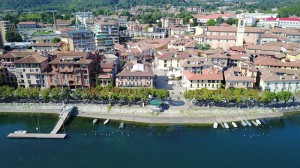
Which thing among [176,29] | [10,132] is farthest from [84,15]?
[10,132]

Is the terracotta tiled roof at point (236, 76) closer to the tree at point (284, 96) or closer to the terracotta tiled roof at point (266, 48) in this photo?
the tree at point (284, 96)

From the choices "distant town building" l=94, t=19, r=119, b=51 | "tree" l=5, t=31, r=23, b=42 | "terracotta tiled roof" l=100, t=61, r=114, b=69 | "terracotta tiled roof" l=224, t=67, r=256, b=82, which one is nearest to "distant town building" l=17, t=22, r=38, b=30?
"tree" l=5, t=31, r=23, b=42

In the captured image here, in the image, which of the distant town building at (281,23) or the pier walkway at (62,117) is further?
the distant town building at (281,23)

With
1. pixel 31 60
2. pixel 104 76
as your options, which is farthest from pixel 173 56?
pixel 31 60

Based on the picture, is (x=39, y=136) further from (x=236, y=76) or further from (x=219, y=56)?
(x=219, y=56)

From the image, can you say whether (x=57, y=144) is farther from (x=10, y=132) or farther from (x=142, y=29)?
(x=142, y=29)

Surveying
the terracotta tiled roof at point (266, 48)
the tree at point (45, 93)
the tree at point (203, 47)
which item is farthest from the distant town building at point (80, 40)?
the terracotta tiled roof at point (266, 48)

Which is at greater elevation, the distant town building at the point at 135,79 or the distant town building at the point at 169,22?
the distant town building at the point at 169,22

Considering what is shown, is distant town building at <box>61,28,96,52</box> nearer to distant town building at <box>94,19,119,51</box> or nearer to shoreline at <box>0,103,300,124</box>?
distant town building at <box>94,19,119,51</box>
